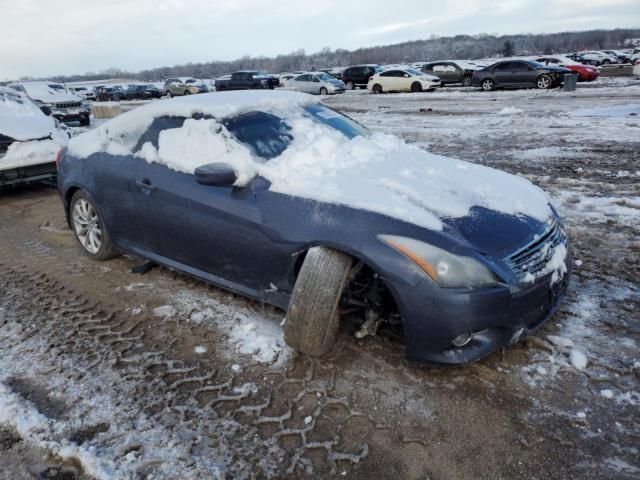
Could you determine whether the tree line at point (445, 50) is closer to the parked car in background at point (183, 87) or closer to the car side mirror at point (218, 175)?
the parked car in background at point (183, 87)

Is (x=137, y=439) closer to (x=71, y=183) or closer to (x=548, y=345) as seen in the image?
(x=548, y=345)

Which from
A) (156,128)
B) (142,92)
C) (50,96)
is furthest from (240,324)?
(142,92)

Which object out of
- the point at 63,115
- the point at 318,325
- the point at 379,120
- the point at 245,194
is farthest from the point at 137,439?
the point at 63,115

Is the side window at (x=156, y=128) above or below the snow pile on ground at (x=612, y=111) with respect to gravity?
above

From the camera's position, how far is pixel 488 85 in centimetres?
2359

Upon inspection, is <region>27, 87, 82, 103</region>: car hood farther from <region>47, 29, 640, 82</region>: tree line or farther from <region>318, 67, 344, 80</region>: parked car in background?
<region>47, 29, 640, 82</region>: tree line

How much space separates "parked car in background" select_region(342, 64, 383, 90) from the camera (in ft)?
104

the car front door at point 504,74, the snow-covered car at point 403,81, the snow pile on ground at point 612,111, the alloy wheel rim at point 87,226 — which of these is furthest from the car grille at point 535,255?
the snow-covered car at point 403,81

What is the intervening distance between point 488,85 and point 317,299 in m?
23.5

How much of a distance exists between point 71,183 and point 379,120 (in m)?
11.4

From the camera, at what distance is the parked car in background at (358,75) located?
3180 cm

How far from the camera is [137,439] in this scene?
2469 millimetres

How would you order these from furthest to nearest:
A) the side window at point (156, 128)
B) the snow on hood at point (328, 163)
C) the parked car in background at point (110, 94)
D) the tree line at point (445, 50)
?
the tree line at point (445, 50)
the parked car in background at point (110, 94)
the side window at point (156, 128)
the snow on hood at point (328, 163)

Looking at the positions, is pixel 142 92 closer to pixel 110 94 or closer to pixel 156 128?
pixel 110 94
